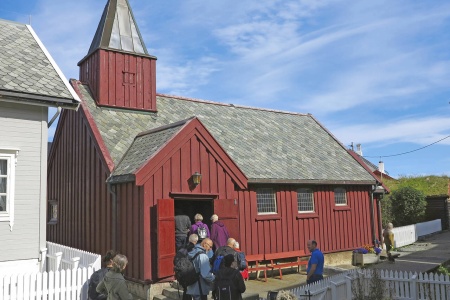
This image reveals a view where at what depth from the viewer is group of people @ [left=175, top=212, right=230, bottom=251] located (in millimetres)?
11000

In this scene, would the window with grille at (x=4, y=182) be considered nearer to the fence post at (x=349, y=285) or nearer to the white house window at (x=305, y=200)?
the fence post at (x=349, y=285)

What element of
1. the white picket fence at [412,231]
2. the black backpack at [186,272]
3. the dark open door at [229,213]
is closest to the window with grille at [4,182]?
the black backpack at [186,272]

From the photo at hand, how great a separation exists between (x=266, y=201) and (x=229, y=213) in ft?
9.09

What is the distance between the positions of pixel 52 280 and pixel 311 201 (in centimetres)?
998

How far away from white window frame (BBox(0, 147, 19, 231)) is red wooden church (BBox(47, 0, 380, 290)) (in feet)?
8.33

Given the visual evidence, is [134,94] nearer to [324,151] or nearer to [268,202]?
[268,202]

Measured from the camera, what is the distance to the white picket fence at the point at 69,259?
10219mm

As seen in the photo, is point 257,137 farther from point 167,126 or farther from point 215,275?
point 215,275

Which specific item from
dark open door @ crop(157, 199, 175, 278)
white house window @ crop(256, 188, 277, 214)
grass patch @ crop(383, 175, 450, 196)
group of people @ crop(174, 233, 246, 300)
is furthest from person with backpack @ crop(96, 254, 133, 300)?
grass patch @ crop(383, 175, 450, 196)

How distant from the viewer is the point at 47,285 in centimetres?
905

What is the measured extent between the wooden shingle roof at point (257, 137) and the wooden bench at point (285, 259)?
239cm

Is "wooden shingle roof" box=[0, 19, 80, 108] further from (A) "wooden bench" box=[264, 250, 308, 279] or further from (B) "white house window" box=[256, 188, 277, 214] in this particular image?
(A) "wooden bench" box=[264, 250, 308, 279]

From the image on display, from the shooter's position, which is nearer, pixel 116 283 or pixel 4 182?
pixel 116 283

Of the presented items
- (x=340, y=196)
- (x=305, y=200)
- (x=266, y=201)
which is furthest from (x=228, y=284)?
(x=340, y=196)
